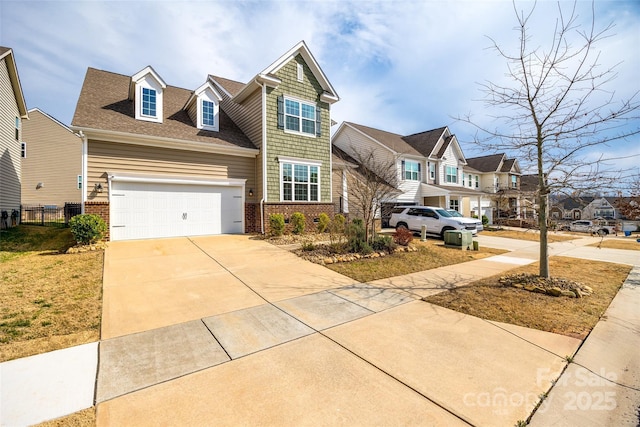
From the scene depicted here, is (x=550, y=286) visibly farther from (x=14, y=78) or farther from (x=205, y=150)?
(x=14, y=78)

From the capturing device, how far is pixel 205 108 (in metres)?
13.2

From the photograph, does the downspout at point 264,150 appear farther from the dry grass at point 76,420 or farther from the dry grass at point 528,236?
the dry grass at point 528,236

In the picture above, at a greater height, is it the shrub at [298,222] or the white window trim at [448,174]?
the white window trim at [448,174]

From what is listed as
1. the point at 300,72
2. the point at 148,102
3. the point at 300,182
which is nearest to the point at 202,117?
the point at 148,102

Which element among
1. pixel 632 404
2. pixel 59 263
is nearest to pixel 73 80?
pixel 59 263

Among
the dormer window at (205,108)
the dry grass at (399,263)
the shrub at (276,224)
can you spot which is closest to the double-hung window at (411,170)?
the dry grass at (399,263)

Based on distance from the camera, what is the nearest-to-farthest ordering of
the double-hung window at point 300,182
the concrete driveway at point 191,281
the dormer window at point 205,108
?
the concrete driveway at point 191,281
the dormer window at point 205,108
the double-hung window at point 300,182

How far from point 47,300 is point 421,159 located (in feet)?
79.2

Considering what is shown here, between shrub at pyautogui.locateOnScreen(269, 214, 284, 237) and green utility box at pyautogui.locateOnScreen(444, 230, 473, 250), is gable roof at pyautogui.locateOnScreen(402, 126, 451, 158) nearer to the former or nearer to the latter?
green utility box at pyautogui.locateOnScreen(444, 230, 473, 250)

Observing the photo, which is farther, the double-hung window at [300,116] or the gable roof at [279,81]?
the double-hung window at [300,116]

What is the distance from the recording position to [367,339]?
3.68m

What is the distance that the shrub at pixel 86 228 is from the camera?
8781 mm

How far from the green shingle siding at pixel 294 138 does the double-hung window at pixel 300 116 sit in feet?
1.05

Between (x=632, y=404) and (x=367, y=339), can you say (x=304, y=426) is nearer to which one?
(x=367, y=339)
